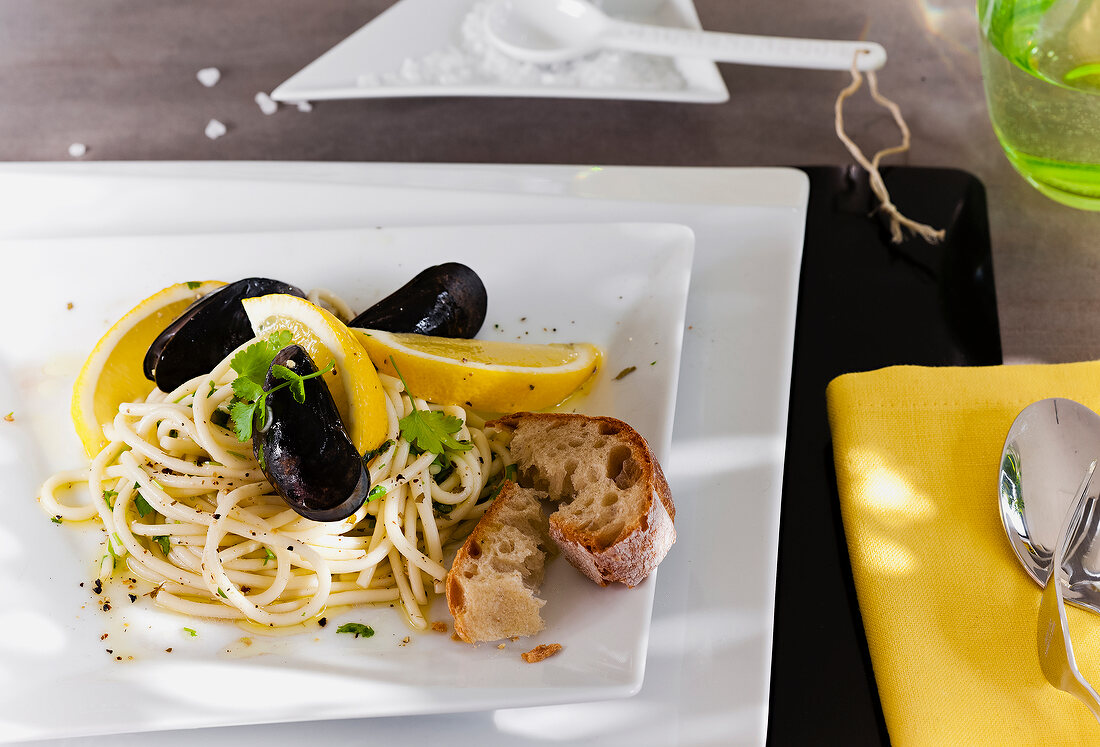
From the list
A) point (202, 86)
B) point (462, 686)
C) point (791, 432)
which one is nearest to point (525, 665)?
point (462, 686)

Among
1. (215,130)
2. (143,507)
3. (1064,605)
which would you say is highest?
(215,130)

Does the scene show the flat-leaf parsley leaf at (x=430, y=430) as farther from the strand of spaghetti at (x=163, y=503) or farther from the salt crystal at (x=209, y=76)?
the salt crystal at (x=209, y=76)

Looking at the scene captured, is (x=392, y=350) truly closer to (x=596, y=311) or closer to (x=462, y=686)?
(x=596, y=311)

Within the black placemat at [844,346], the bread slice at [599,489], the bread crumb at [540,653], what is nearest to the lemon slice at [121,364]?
the bread slice at [599,489]

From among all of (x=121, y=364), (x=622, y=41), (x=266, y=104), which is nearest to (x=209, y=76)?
(x=266, y=104)

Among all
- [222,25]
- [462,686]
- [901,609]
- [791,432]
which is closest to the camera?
[462,686]

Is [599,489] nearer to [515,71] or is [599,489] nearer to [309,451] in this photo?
[309,451]
